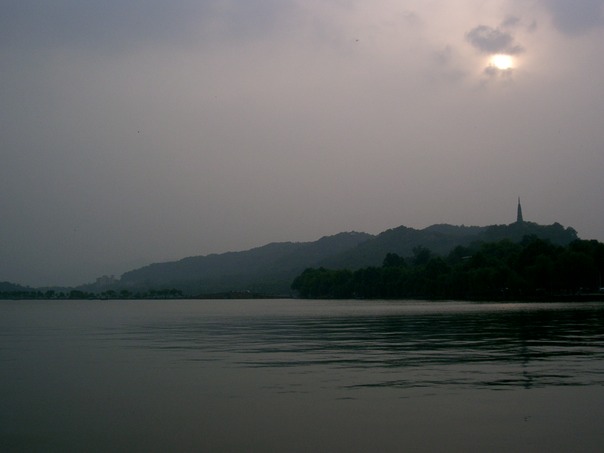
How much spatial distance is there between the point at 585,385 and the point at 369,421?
30.3 ft

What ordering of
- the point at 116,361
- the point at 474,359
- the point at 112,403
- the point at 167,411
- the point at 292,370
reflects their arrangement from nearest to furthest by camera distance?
the point at 167,411, the point at 112,403, the point at 292,370, the point at 474,359, the point at 116,361

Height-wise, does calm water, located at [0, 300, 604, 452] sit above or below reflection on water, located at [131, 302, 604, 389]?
below

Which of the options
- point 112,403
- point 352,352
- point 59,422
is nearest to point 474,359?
point 352,352

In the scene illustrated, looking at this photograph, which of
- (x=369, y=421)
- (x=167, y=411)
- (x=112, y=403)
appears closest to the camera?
(x=369, y=421)

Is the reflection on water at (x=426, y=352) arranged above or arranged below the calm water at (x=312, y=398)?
above

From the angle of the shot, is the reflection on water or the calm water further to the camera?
the reflection on water

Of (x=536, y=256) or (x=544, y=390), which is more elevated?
(x=536, y=256)

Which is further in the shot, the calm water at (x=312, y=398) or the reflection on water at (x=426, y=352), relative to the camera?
the reflection on water at (x=426, y=352)

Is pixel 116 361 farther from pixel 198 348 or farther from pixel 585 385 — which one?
pixel 585 385

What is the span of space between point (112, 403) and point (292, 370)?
907 centimetres

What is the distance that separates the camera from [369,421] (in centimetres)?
1953

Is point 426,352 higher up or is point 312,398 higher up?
point 426,352

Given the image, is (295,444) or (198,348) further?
(198,348)

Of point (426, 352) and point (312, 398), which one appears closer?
point (312, 398)
